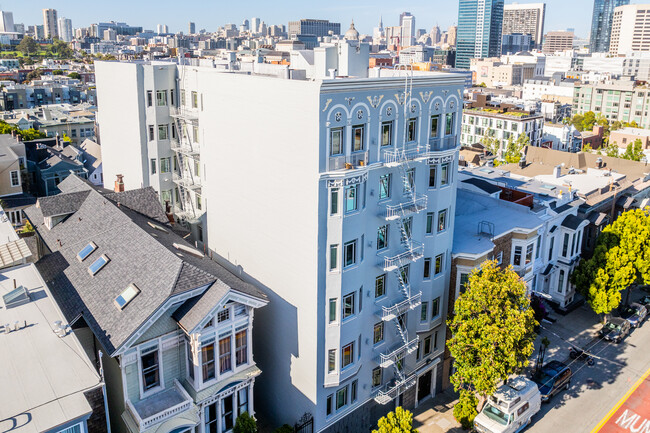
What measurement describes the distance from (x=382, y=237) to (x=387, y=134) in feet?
22.4

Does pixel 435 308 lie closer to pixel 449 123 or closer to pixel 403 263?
pixel 403 263

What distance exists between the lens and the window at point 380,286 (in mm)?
35312

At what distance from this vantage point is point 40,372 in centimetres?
2350

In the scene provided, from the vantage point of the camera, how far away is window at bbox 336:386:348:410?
115 feet

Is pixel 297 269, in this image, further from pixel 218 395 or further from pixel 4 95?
pixel 4 95

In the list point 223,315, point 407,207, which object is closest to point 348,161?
point 407,207

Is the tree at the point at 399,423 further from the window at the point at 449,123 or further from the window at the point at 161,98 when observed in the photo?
the window at the point at 161,98

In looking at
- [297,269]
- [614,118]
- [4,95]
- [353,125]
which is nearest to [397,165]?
[353,125]

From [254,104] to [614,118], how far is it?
171679 mm

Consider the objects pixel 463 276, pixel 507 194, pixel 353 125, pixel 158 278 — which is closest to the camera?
pixel 158 278

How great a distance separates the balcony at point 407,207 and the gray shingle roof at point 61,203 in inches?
934

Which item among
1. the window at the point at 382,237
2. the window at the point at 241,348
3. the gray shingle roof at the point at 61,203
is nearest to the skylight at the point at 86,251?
the gray shingle roof at the point at 61,203

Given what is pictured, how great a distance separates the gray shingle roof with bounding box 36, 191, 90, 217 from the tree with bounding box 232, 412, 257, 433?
20367 millimetres

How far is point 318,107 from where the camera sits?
93.9 ft
